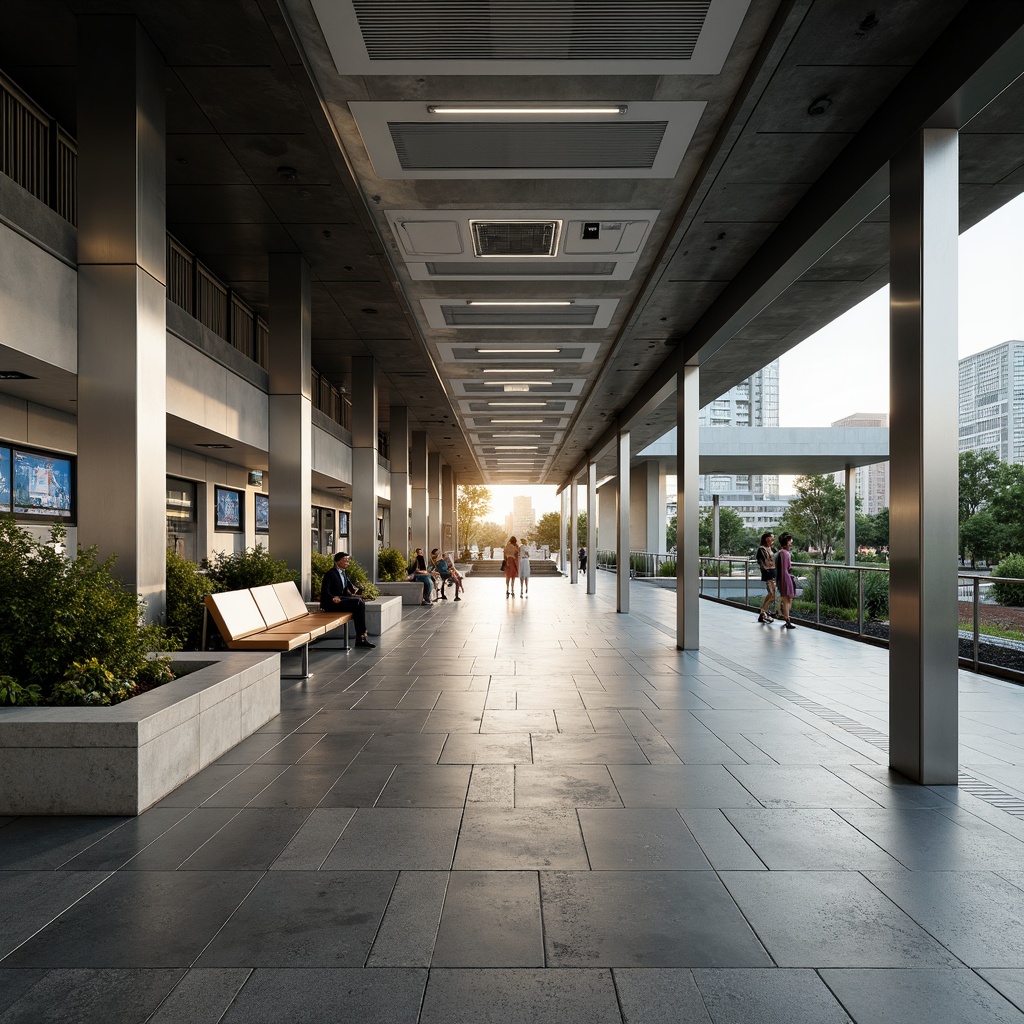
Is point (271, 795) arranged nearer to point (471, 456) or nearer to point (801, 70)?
point (801, 70)

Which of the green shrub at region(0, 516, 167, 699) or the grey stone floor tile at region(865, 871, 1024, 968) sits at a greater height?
the green shrub at region(0, 516, 167, 699)

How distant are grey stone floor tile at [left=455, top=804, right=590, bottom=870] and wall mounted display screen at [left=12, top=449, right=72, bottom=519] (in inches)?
335

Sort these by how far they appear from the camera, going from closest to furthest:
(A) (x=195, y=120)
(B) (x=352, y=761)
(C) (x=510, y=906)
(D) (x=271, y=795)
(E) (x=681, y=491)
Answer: (C) (x=510, y=906)
(D) (x=271, y=795)
(B) (x=352, y=761)
(A) (x=195, y=120)
(E) (x=681, y=491)

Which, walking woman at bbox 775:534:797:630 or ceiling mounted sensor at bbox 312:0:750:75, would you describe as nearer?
ceiling mounted sensor at bbox 312:0:750:75

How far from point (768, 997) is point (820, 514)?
280 ft

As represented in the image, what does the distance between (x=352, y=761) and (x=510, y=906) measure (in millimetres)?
2559

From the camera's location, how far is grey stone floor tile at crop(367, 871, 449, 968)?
9.78 ft

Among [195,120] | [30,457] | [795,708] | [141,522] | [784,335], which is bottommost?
[795,708]

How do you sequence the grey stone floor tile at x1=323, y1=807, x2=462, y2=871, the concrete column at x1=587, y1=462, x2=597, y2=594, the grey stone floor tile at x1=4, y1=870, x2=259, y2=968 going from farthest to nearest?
the concrete column at x1=587, y1=462, x2=597, y2=594
the grey stone floor tile at x1=323, y1=807, x2=462, y2=871
the grey stone floor tile at x1=4, y1=870, x2=259, y2=968

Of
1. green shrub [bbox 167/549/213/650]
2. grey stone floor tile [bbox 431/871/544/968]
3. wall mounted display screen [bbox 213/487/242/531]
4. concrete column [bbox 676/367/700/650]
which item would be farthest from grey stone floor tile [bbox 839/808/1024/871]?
wall mounted display screen [bbox 213/487/242/531]

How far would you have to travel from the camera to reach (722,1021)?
2592 mm

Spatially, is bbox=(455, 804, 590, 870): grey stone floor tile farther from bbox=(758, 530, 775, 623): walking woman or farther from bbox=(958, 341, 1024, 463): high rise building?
bbox=(958, 341, 1024, 463): high rise building

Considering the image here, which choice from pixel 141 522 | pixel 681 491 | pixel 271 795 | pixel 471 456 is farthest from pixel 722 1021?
pixel 471 456

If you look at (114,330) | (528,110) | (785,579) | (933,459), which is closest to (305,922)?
(933,459)
